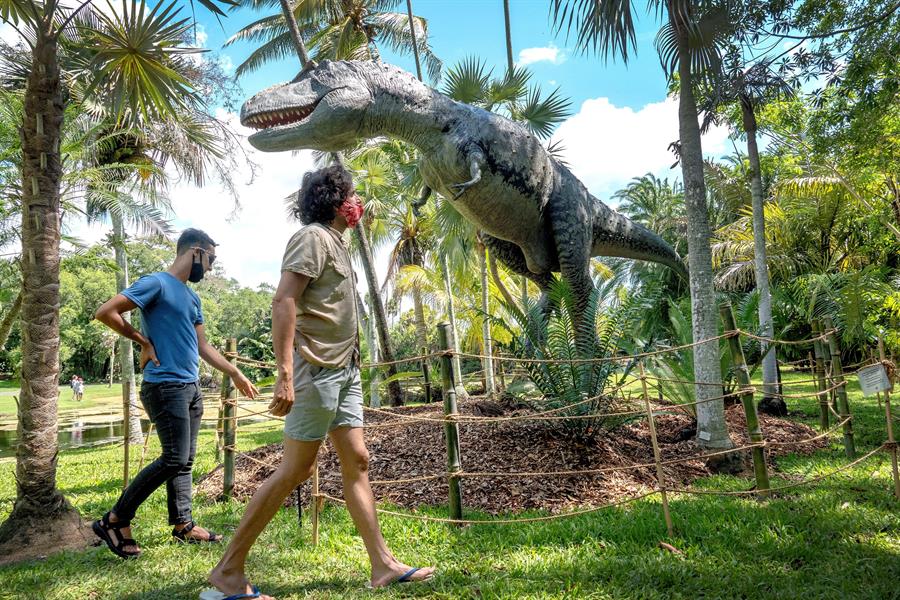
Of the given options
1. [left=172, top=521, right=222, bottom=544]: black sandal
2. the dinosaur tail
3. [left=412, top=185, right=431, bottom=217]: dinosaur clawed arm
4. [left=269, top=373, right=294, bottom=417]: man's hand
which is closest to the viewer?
[left=269, top=373, right=294, bottom=417]: man's hand

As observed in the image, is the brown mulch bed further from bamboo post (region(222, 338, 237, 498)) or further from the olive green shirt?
the olive green shirt

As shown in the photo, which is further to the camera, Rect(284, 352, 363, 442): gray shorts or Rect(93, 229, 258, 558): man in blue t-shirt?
Rect(93, 229, 258, 558): man in blue t-shirt

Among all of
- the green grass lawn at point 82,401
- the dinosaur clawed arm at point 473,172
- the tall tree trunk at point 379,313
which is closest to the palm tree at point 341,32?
the tall tree trunk at point 379,313

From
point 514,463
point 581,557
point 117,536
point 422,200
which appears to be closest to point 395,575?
point 581,557

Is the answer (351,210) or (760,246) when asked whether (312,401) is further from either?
(760,246)

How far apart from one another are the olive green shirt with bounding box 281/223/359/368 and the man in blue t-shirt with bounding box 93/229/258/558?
827 millimetres

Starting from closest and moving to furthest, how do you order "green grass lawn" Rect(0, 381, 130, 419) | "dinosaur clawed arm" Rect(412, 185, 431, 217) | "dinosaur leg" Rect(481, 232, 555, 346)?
"dinosaur clawed arm" Rect(412, 185, 431, 217) < "dinosaur leg" Rect(481, 232, 555, 346) < "green grass lawn" Rect(0, 381, 130, 419)

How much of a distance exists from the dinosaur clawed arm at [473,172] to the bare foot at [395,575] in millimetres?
2762

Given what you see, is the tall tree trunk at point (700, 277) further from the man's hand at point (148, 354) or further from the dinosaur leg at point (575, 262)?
the man's hand at point (148, 354)

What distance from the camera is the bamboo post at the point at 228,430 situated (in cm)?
422

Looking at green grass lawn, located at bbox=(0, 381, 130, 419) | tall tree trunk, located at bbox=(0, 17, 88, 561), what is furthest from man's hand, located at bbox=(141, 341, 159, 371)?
green grass lawn, located at bbox=(0, 381, 130, 419)

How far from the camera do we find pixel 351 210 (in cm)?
256

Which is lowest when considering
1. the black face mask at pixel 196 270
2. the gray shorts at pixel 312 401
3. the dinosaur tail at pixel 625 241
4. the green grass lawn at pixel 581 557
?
the green grass lawn at pixel 581 557

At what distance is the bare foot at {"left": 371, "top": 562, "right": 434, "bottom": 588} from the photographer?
91.7 inches
